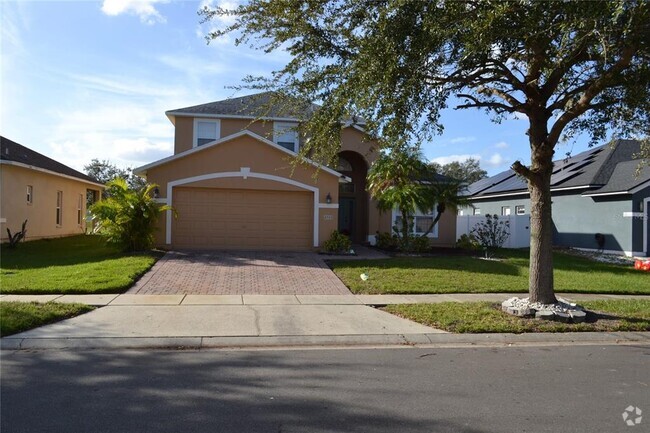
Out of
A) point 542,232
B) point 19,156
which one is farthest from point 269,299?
point 19,156

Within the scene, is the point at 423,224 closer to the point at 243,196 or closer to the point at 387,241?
the point at 387,241

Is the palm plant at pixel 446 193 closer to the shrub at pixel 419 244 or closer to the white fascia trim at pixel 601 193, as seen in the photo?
the shrub at pixel 419 244

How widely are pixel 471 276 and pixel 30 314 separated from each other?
34.0 ft

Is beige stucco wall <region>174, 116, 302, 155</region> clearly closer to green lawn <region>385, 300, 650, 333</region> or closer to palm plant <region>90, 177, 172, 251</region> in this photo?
palm plant <region>90, 177, 172, 251</region>

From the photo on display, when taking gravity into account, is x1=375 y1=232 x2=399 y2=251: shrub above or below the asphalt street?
above

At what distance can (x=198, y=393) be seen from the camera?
5.25 meters

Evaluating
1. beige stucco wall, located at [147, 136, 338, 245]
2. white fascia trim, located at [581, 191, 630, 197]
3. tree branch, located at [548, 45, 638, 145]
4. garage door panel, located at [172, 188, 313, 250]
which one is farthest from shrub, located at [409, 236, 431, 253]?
tree branch, located at [548, 45, 638, 145]

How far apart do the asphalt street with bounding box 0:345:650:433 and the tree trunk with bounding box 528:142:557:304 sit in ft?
6.70

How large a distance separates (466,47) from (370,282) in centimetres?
648

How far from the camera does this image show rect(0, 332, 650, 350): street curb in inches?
279

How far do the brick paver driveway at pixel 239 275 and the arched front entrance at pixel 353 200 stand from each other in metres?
6.97

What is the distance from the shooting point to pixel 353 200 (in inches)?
935

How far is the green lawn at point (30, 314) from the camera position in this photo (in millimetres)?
7457

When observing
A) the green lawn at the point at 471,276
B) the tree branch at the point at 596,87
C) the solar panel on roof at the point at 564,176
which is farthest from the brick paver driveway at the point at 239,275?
the solar panel on roof at the point at 564,176
